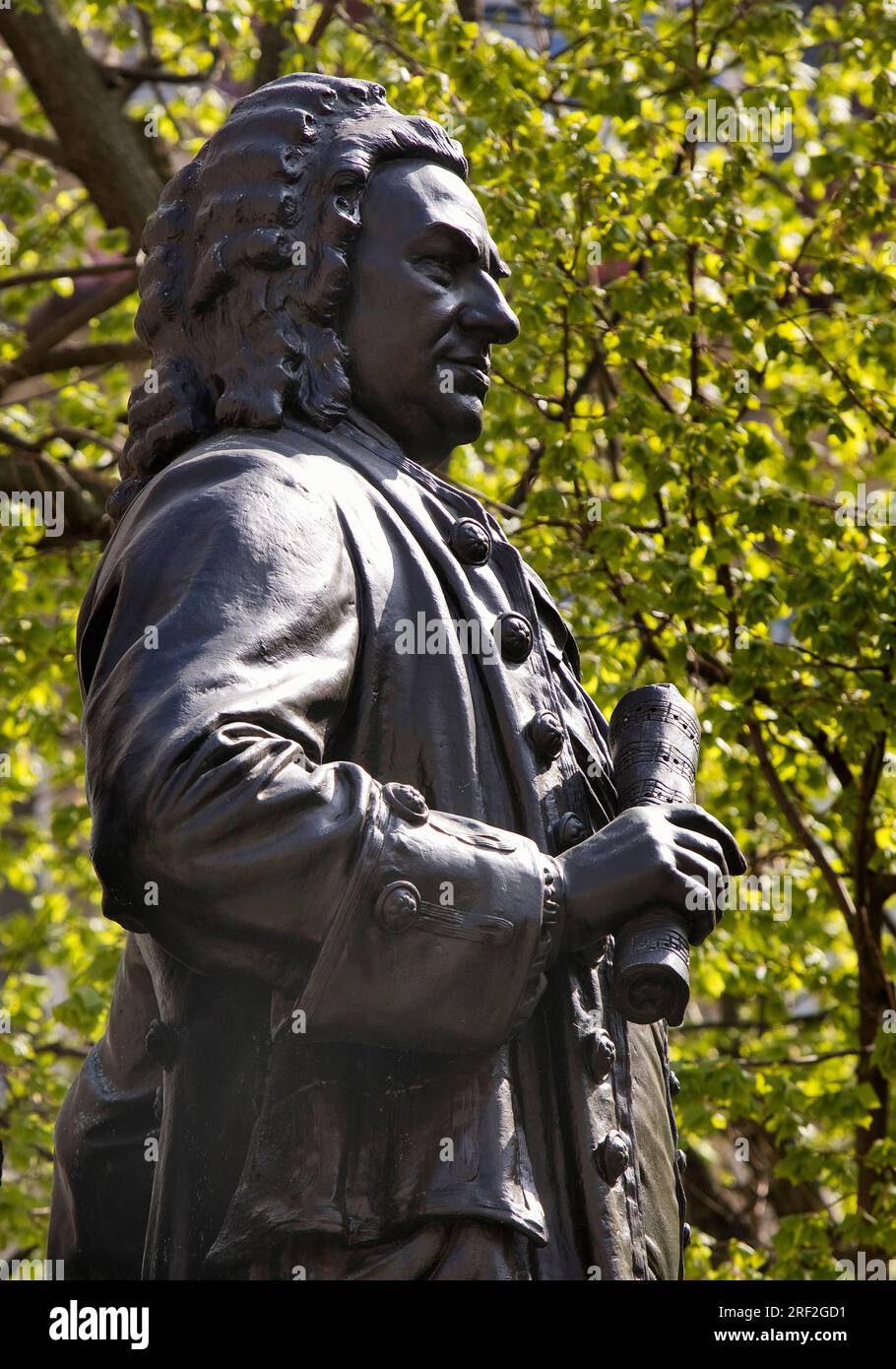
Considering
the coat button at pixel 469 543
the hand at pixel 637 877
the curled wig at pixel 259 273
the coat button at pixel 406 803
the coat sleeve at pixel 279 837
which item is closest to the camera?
the coat sleeve at pixel 279 837

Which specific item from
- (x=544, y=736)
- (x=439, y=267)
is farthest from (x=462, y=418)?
(x=544, y=736)

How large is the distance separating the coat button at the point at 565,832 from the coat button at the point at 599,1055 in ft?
1.02

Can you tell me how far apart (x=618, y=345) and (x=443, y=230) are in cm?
605

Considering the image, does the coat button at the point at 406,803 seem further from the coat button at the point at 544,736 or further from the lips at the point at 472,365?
the lips at the point at 472,365

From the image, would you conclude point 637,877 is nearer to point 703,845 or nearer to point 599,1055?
point 703,845

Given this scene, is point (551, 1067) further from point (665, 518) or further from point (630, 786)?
point (665, 518)

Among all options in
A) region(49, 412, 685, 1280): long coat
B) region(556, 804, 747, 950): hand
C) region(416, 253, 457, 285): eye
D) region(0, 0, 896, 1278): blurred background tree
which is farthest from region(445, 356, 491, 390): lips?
region(0, 0, 896, 1278): blurred background tree

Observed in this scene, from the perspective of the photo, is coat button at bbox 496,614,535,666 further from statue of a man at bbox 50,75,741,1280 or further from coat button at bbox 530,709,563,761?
coat button at bbox 530,709,563,761

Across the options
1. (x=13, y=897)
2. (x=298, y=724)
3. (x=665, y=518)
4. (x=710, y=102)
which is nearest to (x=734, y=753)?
(x=665, y=518)

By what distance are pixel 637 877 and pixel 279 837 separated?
1.86 feet

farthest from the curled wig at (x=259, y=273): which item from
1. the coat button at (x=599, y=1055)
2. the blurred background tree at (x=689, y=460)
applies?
the blurred background tree at (x=689, y=460)

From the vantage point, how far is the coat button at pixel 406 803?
3.10m

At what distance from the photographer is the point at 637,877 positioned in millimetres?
3219

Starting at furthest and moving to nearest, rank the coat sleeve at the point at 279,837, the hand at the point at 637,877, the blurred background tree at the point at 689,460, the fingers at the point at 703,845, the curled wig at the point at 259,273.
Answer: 1. the blurred background tree at the point at 689,460
2. the curled wig at the point at 259,273
3. the fingers at the point at 703,845
4. the hand at the point at 637,877
5. the coat sleeve at the point at 279,837
